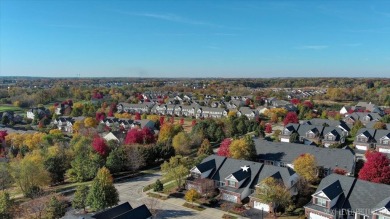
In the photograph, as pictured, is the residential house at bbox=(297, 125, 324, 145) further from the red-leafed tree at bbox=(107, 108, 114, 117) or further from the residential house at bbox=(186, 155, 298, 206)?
the red-leafed tree at bbox=(107, 108, 114, 117)

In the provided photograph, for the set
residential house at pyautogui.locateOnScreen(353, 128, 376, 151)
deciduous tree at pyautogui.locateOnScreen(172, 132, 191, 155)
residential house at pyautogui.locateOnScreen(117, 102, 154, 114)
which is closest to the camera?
deciduous tree at pyautogui.locateOnScreen(172, 132, 191, 155)

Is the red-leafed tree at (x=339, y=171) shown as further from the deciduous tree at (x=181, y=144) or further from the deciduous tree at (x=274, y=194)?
the deciduous tree at (x=181, y=144)

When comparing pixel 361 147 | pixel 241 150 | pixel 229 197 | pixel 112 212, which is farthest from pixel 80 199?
pixel 361 147

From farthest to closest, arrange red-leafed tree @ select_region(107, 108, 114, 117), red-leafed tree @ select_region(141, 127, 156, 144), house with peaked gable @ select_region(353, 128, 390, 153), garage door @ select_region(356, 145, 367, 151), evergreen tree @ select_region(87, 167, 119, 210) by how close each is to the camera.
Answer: red-leafed tree @ select_region(107, 108, 114, 117) < red-leafed tree @ select_region(141, 127, 156, 144) < garage door @ select_region(356, 145, 367, 151) < house with peaked gable @ select_region(353, 128, 390, 153) < evergreen tree @ select_region(87, 167, 119, 210)

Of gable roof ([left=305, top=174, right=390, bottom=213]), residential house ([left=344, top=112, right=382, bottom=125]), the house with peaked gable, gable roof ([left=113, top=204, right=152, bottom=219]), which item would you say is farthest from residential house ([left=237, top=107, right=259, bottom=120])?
gable roof ([left=113, top=204, right=152, bottom=219])

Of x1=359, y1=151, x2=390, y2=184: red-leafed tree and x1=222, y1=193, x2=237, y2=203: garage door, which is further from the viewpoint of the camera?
x1=222, y1=193, x2=237, y2=203: garage door

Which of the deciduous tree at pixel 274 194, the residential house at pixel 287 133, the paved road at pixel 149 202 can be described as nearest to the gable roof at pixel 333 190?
the deciduous tree at pixel 274 194

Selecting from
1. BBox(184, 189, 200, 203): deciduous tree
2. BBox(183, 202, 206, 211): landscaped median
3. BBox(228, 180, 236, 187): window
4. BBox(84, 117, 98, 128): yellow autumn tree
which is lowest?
BBox(183, 202, 206, 211): landscaped median
